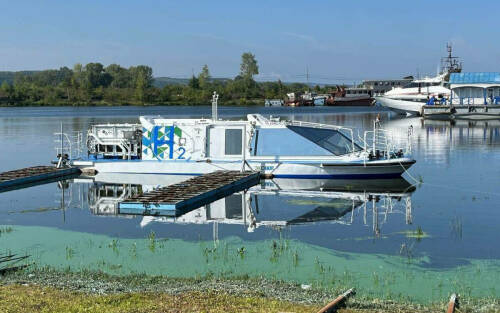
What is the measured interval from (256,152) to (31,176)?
9.72m

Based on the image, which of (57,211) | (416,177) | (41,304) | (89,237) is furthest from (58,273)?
(416,177)

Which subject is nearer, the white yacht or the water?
the water

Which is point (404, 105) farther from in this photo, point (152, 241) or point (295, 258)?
point (295, 258)

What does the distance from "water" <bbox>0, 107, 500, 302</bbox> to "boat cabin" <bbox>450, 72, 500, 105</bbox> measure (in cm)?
5220

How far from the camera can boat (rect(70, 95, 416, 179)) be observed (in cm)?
2700

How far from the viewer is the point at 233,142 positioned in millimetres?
28484

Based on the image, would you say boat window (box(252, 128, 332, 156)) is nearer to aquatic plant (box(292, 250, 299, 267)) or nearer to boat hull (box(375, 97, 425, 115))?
aquatic plant (box(292, 250, 299, 267))

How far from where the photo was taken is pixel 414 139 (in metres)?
48.8

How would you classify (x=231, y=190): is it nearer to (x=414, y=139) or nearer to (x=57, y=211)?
(x=57, y=211)

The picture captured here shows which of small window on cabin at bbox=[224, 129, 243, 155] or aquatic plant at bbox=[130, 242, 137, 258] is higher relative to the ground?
small window on cabin at bbox=[224, 129, 243, 155]

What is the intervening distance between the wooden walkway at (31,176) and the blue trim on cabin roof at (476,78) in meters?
58.6

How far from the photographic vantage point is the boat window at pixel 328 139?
91.4 feet

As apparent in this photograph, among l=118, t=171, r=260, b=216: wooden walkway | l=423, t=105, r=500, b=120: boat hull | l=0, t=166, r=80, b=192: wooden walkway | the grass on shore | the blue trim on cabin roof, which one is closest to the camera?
the grass on shore

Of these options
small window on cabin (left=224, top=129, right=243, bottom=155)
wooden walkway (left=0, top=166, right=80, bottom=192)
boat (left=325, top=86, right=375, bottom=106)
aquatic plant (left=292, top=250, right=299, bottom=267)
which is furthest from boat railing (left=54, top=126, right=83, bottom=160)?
boat (left=325, top=86, right=375, bottom=106)
